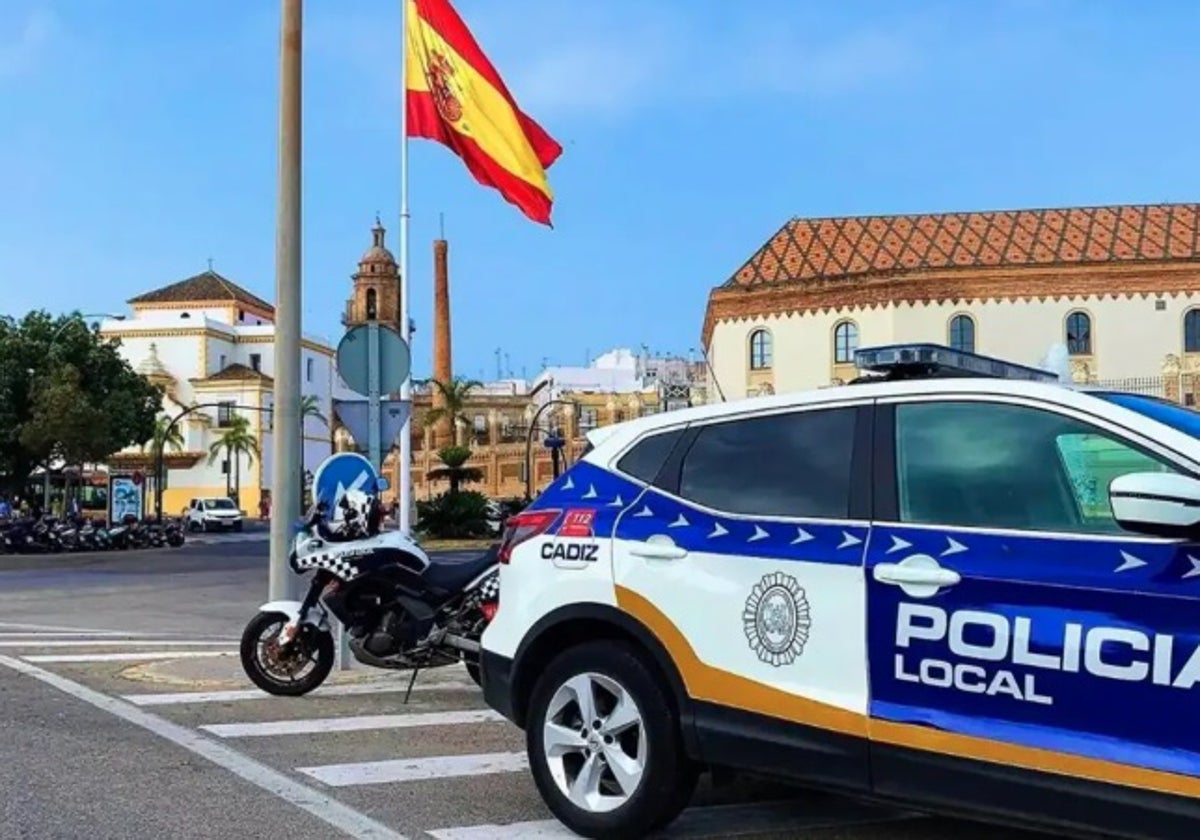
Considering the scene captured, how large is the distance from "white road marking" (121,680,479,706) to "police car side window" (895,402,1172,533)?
18.3ft

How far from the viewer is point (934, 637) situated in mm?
4625

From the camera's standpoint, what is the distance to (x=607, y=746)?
18.2ft

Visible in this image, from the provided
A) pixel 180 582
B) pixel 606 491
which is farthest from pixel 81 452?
pixel 606 491

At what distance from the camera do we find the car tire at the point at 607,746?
5.38 meters

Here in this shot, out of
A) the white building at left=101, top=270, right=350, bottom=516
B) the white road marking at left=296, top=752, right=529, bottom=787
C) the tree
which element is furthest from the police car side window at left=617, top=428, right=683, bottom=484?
the white building at left=101, top=270, right=350, bottom=516

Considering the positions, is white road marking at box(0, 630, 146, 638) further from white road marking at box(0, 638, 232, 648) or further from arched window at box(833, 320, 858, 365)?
arched window at box(833, 320, 858, 365)

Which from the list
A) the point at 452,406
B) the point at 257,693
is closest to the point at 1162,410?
the point at 257,693

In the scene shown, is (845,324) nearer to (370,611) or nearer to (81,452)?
(81,452)

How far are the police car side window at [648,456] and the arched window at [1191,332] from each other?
202 ft

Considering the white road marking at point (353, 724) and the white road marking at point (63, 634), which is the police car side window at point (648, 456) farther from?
the white road marking at point (63, 634)

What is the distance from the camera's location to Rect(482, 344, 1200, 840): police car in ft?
13.8

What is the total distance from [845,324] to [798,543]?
2396 inches

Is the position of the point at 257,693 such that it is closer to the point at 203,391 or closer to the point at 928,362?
the point at 928,362

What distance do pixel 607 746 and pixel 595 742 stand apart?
0.20 feet
